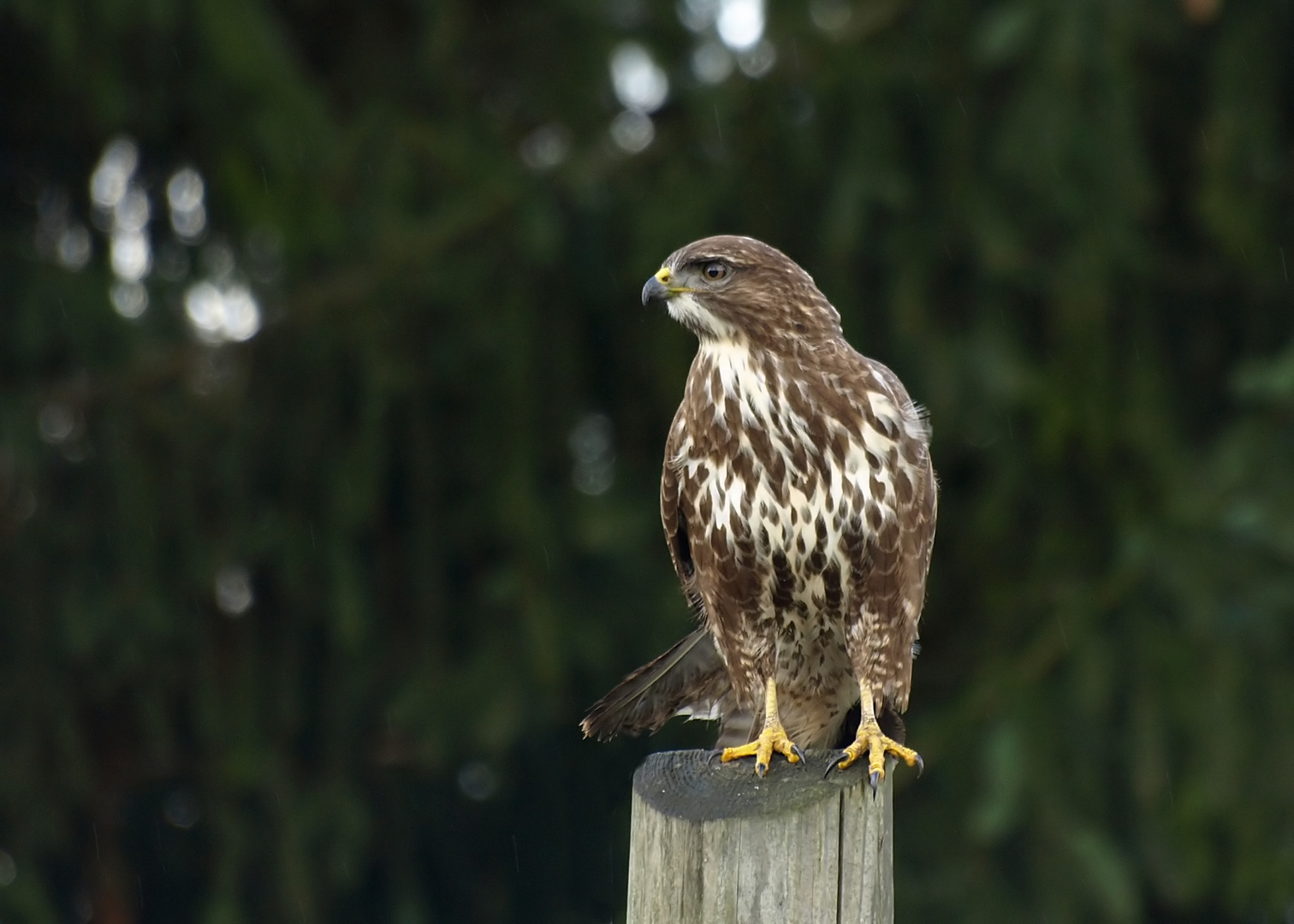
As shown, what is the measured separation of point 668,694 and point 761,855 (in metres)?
1.14

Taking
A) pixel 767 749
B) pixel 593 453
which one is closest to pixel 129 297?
pixel 593 453

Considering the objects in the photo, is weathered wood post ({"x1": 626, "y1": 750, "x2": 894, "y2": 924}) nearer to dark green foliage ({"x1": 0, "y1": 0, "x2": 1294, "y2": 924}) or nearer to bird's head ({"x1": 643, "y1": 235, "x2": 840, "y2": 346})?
bird's head ({"x1": 643, "y1": 235, "x2": 840, "y2": 346})

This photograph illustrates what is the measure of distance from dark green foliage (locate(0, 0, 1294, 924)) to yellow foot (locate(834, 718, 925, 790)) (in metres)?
2.46

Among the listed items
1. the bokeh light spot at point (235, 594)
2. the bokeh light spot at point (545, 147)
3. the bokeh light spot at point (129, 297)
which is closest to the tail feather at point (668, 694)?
the bokeh light spot at point (545, 147)

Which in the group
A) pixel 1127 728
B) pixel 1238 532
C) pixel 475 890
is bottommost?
pixel 475 890

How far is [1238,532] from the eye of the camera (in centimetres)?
551

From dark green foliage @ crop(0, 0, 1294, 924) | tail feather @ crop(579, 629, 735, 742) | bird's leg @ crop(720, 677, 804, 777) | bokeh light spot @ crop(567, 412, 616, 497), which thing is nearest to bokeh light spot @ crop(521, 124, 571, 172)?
dark green foliage @ crop(0, 0, 1294, 924)

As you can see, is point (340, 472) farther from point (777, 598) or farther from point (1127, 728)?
point (777, 598)

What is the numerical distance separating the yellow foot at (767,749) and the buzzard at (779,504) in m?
0.13

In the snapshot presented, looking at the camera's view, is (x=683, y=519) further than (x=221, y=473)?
No

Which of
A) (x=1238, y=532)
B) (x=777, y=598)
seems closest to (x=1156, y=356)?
(x=1238, y=532)

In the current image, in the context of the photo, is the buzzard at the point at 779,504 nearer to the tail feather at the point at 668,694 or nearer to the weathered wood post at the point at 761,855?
the tail feather at the point at 668,694

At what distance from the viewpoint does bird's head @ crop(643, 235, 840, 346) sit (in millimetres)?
3912

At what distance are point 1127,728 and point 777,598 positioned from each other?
2808mm
